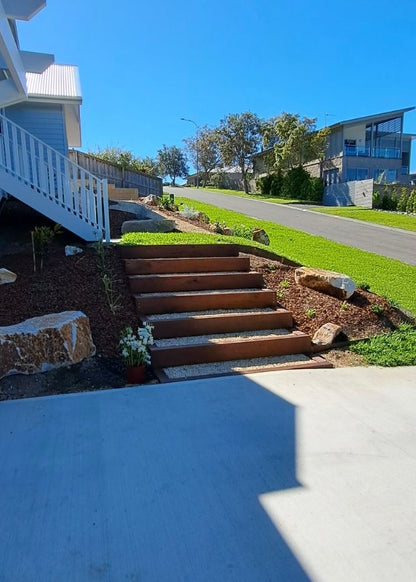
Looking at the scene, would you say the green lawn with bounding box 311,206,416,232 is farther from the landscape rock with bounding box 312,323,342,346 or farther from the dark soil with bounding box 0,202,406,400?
the landscape rock with bounding box 312,323,342,346

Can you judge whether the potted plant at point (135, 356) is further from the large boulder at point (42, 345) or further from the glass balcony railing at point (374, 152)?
the glass balcony railing at point (374, 152)

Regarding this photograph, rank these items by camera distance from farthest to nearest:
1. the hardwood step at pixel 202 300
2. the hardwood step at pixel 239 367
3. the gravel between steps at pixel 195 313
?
the hardwood step at pixel 202 300, the gravel between steps at pixel 195 313, the hardwood step at pixel 239 367

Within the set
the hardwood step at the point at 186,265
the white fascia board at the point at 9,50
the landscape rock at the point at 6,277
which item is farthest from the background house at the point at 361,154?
the landscape rock at the point at 6,277

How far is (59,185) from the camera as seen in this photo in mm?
6691

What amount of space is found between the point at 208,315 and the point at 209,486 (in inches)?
111

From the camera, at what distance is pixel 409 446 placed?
2.85m

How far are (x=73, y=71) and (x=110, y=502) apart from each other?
12.7 m

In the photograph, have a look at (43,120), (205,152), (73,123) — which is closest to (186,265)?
(43,120)

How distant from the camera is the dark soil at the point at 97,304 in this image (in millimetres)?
3865

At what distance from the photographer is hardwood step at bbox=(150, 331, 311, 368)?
14.0ft

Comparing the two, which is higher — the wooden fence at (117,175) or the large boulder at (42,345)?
the wooden fence at (117,175)

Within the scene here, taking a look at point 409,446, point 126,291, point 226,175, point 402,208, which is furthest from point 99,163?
point 226,175

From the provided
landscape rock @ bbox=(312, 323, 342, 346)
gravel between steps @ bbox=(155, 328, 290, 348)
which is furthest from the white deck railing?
landscape rock @ bbox=(312, 323, 342, 346)

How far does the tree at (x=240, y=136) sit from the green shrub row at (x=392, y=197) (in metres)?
17.5
